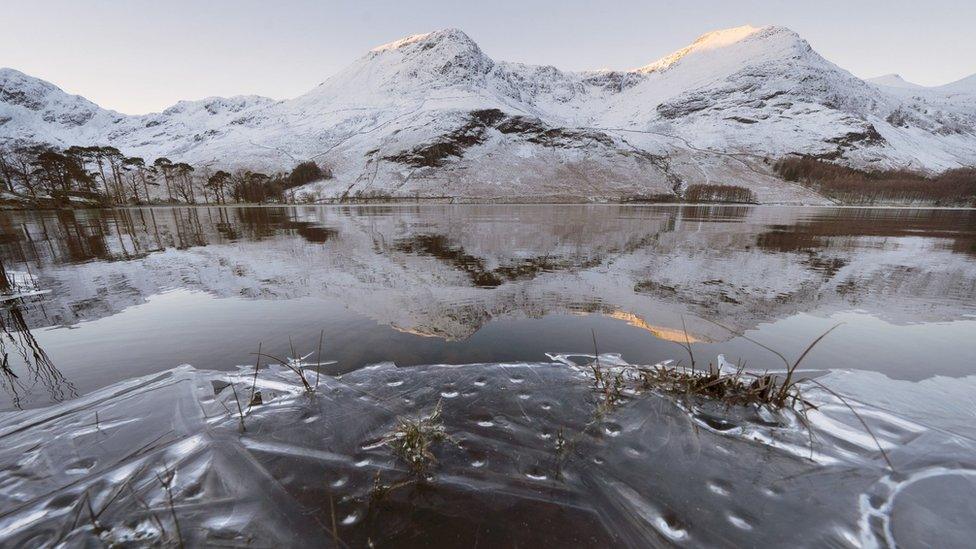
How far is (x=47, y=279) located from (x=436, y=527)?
15356 millimetres

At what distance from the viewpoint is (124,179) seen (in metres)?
150

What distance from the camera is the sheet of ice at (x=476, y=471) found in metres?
2.81

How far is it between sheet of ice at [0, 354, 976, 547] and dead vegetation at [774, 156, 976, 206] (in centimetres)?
18548

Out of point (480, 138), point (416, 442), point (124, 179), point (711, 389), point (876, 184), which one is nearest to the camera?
point (416, 442)

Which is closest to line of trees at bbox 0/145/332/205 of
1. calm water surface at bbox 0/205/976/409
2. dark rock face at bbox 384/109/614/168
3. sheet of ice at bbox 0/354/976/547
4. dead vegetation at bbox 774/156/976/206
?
dark rock face at bbox 384/109/614/168

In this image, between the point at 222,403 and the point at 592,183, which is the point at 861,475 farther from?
the point at 592,183

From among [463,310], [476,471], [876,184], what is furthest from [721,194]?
[476,471]

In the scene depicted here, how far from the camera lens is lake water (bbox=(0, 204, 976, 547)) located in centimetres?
289

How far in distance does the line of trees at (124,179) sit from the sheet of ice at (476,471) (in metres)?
84.6

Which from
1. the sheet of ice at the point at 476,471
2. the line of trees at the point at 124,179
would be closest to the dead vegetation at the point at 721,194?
the line of trees at the point at 124,179

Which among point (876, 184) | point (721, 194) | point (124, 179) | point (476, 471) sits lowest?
point (721, 194)

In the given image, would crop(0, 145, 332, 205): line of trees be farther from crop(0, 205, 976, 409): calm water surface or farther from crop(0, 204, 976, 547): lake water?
crop(0, 204, 976, 547): lake water

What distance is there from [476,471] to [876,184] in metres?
205

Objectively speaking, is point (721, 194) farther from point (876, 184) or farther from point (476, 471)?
point (476, 471)
